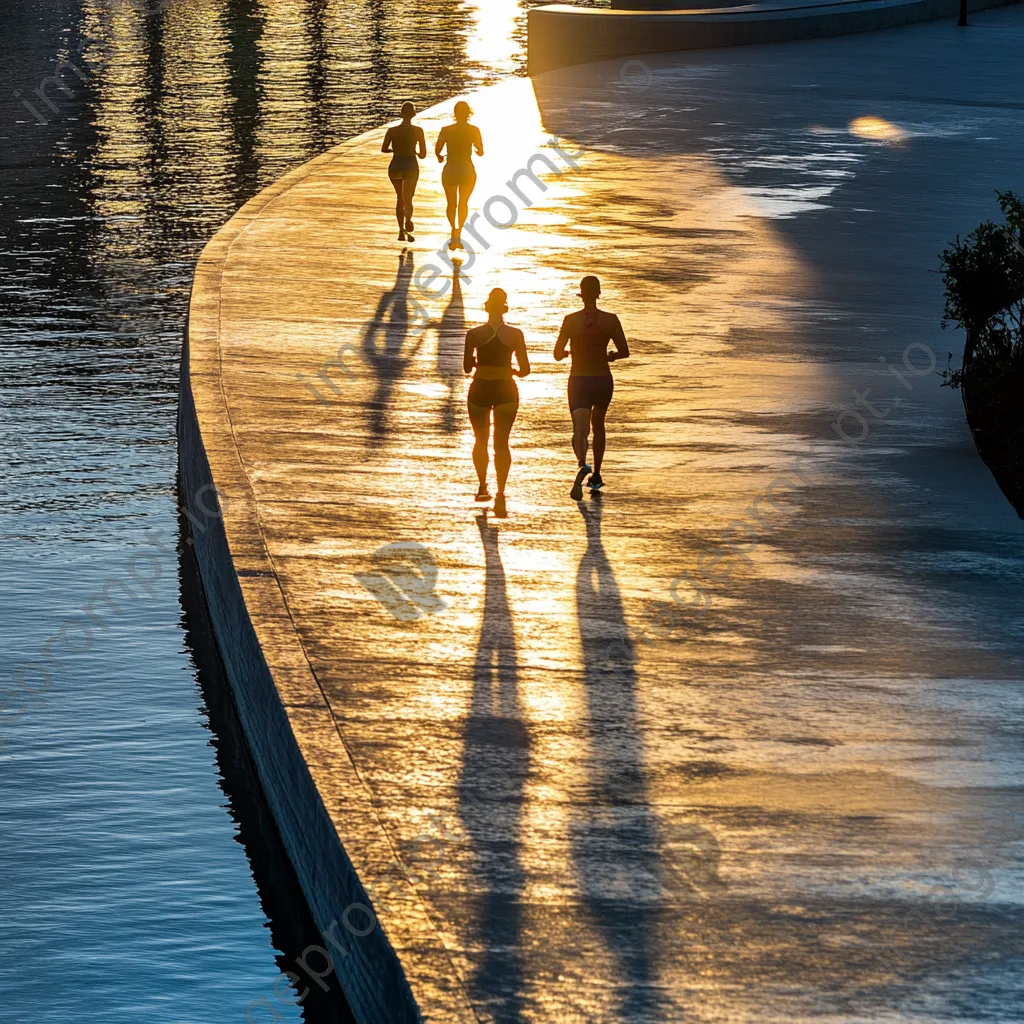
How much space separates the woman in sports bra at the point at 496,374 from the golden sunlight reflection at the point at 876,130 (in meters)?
18.9

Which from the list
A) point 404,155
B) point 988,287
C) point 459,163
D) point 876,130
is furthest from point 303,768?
point 876,130

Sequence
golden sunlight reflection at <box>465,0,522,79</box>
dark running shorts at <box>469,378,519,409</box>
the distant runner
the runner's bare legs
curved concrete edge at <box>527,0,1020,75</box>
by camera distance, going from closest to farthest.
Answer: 1. dark running shorts at <box>469,378,519,409</box>
2. the distant runner
3. the runner's bare legs
4. curved concrete edge at <box>527,0,1020,75</box>
5. golden sunlight reflection at <box>465,0,522,79</box>

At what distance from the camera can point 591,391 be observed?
13727 millimetres

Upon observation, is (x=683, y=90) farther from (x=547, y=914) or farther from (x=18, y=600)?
(x=547, y=914)

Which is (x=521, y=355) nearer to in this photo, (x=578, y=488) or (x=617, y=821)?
(x=578, y=488)

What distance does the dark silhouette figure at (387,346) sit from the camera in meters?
Answer: 16.4

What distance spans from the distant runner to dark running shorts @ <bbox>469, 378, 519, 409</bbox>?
48cm

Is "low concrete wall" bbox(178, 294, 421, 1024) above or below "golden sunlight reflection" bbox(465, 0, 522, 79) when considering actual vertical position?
below

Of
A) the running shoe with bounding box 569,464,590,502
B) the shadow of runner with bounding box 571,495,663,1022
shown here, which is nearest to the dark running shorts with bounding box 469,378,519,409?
the running shoe with bounding box 569,464,590,502

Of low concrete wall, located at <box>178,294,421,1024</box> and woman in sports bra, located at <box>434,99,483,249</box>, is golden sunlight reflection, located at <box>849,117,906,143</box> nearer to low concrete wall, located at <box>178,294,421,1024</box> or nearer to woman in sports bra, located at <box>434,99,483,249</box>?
woman in sports bra, located at <box>434,99,483,249</box>

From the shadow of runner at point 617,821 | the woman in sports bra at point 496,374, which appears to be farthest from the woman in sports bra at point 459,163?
the shadow of runner at point 617,821

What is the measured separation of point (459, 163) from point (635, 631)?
12.5 metres

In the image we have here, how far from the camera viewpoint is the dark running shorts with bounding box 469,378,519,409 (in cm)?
1346

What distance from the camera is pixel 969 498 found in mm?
14055
